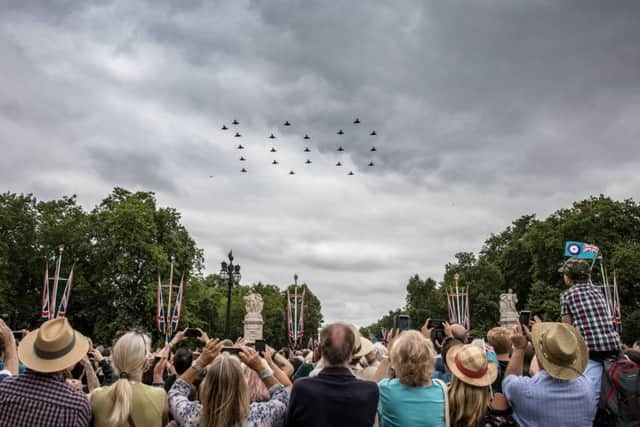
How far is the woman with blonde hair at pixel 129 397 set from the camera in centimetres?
362

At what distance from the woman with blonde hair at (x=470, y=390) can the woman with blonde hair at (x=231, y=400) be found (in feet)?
4.15

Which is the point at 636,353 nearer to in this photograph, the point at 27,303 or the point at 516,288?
the point at 27,303

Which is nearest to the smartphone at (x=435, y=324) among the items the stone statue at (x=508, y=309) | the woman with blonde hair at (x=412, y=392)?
the woman with blonde hair at (x=412, y=392)

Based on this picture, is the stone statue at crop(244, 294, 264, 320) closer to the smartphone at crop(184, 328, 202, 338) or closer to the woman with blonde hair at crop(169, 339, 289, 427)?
the smartphone at crop(184, 328, 202, 338)

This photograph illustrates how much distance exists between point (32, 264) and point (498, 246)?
1816 inches

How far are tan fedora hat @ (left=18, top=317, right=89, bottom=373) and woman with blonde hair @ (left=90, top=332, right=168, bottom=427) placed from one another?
28 cm

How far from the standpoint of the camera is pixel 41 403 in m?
3.54

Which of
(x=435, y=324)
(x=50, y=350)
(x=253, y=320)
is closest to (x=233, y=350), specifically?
(x=50, y=350)

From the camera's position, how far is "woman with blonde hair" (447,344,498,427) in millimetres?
4020

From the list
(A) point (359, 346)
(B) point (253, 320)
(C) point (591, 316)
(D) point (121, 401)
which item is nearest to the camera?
(D) point (121, 401)

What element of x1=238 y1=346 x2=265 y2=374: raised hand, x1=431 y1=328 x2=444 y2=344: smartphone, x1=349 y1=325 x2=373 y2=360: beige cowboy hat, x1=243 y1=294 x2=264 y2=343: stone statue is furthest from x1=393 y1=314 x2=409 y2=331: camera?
x1=243 y1=294 x2=264 y2=343: stone statue

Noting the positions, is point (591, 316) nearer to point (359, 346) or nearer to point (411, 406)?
point (411, 406)

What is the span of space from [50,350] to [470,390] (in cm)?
294

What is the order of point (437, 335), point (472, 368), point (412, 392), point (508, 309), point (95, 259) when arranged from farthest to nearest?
point (95, 259) < point (508, 309) < point (437, 335) < point (472, 368) < point (412, 392)
